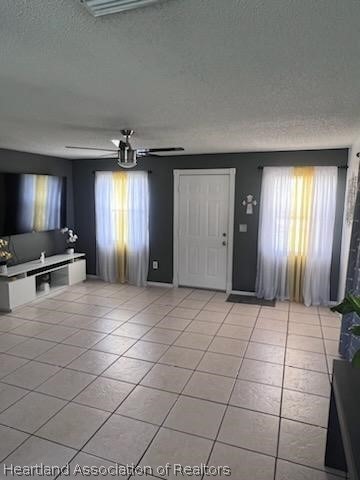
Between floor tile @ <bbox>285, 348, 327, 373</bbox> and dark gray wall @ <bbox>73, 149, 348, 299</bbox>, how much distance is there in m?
1.79

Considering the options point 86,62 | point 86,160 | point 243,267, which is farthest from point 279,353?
point 86,160

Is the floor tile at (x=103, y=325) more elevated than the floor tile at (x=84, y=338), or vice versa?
the floor tile at (x=103, y=325)

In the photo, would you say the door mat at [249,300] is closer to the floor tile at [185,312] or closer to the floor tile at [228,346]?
the floor tile at [185,312]

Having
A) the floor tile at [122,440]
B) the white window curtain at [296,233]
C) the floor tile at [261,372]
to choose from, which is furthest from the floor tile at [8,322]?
the white window curtain at [296,233]

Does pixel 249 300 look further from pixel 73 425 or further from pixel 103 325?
pixel 73 425

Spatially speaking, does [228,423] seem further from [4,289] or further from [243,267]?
[4,289]

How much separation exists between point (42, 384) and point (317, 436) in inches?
89.4

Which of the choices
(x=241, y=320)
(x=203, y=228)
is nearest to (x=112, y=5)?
(x=241, y=320)

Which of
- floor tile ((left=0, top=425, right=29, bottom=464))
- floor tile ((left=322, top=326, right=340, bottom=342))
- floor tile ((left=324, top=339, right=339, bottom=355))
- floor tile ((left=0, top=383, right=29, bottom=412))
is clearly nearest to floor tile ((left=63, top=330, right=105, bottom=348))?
floor tile ((left=0, top=383, right=29, bottom=412))

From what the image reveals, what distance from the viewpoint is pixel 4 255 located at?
464cm

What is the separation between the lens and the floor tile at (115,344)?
342 centimetres

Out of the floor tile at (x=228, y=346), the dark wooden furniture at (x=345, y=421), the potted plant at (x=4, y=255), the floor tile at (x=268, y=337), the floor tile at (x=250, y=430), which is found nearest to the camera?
the dark wooden furniture at (x=345, y=421)

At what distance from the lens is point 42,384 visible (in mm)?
2797

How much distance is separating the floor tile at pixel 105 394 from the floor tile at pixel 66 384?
72 mm
